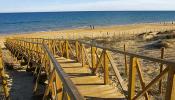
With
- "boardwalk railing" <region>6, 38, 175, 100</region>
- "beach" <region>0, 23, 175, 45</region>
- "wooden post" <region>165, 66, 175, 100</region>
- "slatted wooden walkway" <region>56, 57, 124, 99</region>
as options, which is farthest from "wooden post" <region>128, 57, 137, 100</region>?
"beach" <region>0, 23, 175, 45</region>

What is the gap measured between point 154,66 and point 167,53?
3.94m

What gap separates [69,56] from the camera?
15062 mm

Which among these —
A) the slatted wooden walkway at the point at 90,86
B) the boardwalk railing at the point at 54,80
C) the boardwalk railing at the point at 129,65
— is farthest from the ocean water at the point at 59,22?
the slatted wooden walkway at the point at 90,86

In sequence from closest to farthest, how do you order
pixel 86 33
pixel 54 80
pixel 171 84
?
pixel 171 84, pixel 54 80, pixel 86 33

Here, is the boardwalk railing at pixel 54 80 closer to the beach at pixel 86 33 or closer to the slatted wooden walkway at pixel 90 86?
the slatted wooden walkway at pixel 90 86

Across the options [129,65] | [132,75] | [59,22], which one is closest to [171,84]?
[132,75]

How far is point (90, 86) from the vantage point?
26.9 ft

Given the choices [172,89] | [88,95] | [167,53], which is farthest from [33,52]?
[172,89]

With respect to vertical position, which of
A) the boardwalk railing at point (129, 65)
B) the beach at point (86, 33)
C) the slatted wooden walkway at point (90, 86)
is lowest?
the beach at point (86, 33)

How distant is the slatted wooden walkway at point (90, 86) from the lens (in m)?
7.26

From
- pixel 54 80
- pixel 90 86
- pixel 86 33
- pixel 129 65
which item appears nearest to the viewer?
pixel 54 80

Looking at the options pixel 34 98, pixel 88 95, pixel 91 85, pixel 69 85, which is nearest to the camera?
pixel 69 85

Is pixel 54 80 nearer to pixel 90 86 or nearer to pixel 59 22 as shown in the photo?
pixel 90 86

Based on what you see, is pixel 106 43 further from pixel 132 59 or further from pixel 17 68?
pixel 132 59
